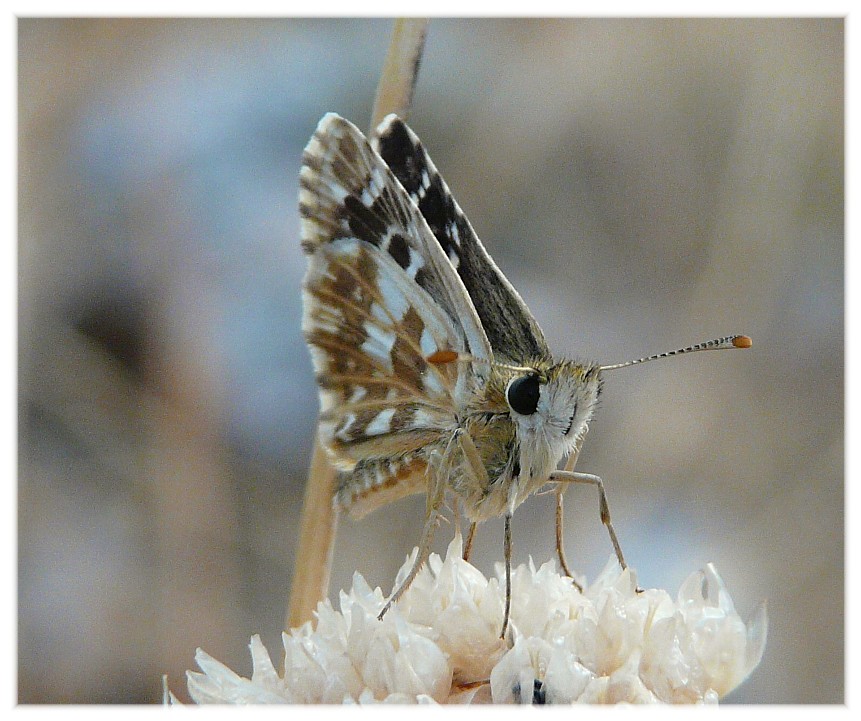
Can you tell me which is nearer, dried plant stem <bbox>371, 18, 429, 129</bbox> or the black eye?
the black eye

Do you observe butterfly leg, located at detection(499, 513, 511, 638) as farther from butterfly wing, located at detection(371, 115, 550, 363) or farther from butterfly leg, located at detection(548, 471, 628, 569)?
butterfly wing, located at detection(371, 115, 550, 363)

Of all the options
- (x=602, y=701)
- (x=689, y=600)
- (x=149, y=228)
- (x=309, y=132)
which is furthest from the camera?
(x=149, y=228)

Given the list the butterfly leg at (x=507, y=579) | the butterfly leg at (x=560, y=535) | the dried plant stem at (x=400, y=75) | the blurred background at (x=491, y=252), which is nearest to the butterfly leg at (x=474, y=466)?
the butterfly leg at (x=507, y=579)

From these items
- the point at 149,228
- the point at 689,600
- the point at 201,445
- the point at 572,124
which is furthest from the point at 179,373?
the point at 689,600

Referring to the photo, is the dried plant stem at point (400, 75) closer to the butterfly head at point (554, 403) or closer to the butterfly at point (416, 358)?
the butterfly at point (416, 358)

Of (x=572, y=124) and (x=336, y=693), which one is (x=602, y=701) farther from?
(x=572, y=124)

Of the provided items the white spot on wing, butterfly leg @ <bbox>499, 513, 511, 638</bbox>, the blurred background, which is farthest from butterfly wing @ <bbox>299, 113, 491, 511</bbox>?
the blurred background
